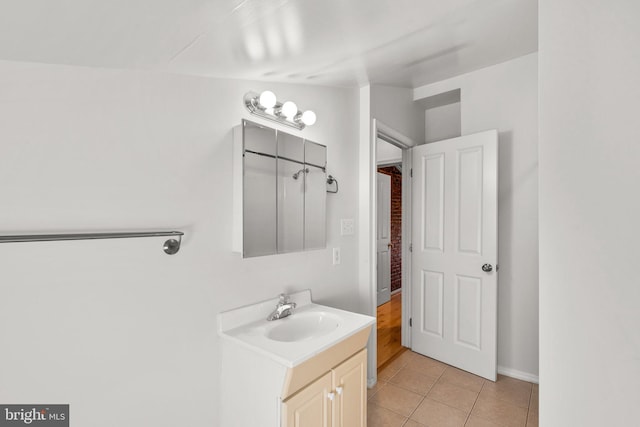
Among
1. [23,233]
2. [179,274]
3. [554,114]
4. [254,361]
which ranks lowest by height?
[254,361]

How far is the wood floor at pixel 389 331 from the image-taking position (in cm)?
285

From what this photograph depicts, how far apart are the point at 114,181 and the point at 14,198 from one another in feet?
0.87

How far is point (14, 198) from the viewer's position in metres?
0.91

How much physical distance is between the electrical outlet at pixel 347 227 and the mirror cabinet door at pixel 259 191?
655mm

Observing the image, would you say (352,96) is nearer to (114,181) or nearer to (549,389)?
(114,181)

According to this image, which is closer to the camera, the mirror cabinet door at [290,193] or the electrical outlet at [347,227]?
the mirror cabinet door at [290,193]

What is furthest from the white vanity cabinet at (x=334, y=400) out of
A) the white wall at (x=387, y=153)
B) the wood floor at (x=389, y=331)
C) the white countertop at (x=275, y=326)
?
the white wall at (x=387, y=153)

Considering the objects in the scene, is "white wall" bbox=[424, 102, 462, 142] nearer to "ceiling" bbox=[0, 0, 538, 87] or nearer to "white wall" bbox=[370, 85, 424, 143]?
"white wall" bbox=[370, 85, 424, 143]

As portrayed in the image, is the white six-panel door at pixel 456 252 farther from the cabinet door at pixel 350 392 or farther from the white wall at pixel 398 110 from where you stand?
the cabinet door at pixel 350 392

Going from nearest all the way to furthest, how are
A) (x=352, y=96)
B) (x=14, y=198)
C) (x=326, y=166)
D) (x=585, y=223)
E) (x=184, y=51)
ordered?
(x=585, y=223) → (x=14, y=198) → (x=184, y=51) → (x=326, y=166) → (x=352, y=96)

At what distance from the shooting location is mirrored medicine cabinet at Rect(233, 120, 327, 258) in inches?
57.9

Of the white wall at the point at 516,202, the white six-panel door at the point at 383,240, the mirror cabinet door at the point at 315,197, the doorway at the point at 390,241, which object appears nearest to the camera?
the mirror cabinet door at the point at 315,197

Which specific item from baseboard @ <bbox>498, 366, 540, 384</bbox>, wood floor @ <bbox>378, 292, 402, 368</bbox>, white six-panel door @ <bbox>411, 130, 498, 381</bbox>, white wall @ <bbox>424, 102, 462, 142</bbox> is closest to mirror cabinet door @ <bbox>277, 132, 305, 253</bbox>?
white six-panel door @ <bbox>411, 130, 498, 381</bbox>

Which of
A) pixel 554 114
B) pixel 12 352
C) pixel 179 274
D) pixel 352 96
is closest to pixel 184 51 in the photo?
pixel 179 274
